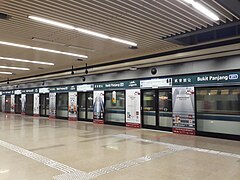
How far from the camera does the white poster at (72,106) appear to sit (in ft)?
47.0

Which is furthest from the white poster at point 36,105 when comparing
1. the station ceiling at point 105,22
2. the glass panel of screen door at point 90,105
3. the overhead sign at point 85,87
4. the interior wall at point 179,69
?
the station ceiling at point 105,22

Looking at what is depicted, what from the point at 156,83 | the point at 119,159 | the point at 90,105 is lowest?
the point at 119,159

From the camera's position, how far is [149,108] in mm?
10375

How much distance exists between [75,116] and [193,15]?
1133cm

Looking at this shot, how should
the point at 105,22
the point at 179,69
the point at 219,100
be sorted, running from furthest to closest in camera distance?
1. the point at 179,69
2. the point at 219,100
3. the point at 105,22

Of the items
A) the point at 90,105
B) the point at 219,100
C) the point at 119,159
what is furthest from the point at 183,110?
the point at 90,105

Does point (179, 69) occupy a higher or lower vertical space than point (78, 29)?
lower

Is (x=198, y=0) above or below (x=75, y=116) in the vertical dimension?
above

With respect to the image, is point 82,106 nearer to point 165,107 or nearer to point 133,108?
point 133,108

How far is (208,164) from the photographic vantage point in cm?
480

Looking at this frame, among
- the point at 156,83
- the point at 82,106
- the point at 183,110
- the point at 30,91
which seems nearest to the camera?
the point at 183,110

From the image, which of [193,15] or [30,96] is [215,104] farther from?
[30,96]

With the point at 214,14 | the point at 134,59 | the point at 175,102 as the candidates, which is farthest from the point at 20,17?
the point at 175,102

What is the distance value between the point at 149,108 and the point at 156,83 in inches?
51.0
